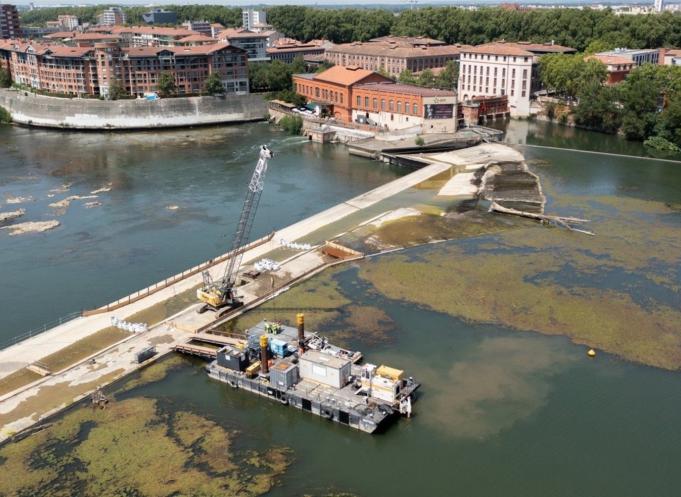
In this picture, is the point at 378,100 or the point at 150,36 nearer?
the point at 378,100

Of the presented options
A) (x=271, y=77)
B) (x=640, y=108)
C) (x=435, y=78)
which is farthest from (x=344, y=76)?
(x=640, y=108)

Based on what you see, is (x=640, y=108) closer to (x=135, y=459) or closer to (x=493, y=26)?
(x=493, y=26)

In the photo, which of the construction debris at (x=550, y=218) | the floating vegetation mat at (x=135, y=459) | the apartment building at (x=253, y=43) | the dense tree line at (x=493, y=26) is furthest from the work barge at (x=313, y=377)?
the dense tree line at (x=493, y=26)

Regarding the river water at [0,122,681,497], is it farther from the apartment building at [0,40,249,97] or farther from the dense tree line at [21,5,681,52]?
the dense tree line at [21,5,681,52]

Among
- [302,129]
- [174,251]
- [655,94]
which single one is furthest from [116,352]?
[655,94]

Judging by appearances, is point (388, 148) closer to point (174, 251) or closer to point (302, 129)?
point (302, 129)

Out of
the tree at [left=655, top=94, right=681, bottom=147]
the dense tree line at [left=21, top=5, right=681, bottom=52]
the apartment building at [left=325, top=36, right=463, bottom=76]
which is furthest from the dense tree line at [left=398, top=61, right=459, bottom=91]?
the tree at [left=655, top=94, right=681, bottom=147]
